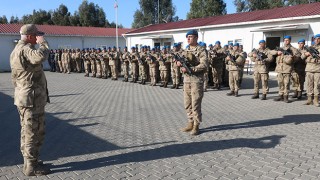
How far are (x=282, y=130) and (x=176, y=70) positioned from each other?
6918mm

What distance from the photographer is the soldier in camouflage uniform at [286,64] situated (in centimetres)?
898

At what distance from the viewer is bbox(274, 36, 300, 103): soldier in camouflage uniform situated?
29.5 ft

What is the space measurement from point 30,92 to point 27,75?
0.73 ft

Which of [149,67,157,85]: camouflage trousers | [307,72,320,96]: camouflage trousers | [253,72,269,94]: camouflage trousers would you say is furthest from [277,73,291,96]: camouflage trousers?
[149,67,157,85]: camouflage trousers

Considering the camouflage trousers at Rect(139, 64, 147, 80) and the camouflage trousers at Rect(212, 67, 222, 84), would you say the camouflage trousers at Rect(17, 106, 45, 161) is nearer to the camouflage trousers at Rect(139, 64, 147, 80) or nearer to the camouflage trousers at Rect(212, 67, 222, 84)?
the camouflage trousers at Rect(212, 67, 222, 84)

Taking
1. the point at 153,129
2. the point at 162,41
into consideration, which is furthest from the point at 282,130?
the point at 162,41

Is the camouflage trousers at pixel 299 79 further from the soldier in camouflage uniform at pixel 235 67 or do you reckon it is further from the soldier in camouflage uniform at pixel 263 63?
the soldier in camouflage uniform at pixel 235 67

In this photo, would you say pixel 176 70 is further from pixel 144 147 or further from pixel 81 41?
pixel 81 41

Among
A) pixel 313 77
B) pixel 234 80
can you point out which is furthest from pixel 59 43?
pixel 313 77

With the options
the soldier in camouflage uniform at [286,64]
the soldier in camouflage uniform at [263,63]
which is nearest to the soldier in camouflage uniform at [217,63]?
the soldier in camouflage uniform at [263,63]

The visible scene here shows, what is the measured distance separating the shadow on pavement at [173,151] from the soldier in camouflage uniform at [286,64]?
3.95 m

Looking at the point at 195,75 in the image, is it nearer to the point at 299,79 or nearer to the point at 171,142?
the point at 171,142

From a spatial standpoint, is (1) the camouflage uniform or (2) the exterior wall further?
(2) the exterior wall

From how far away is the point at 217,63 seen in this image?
12.5 meters
